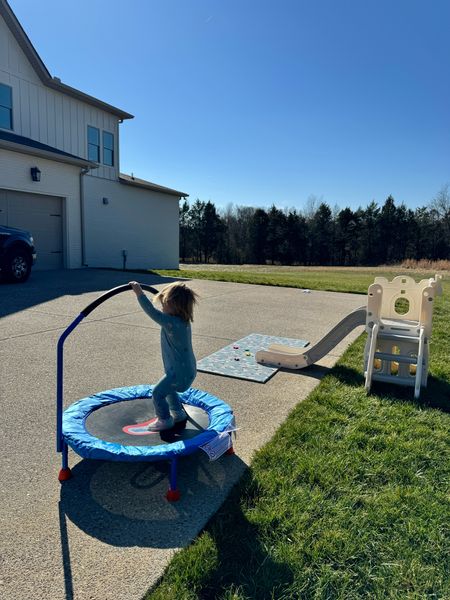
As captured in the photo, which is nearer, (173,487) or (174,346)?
(173,487)

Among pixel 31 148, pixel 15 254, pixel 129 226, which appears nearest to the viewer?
pixel 15 254

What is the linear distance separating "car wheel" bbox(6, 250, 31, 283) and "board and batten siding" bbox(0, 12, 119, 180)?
6122mm

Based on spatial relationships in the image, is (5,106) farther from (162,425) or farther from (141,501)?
(141,501)

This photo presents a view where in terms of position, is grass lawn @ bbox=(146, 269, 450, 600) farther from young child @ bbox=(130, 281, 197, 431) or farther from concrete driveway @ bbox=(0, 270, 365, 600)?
young child @ bbox=(130, 281, 197, 431)

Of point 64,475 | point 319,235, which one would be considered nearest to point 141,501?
point 64,475

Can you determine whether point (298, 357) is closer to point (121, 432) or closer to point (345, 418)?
point (345, 418)

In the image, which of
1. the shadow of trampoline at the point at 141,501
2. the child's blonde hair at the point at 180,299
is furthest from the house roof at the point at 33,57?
the shadow of trampoline at the point at 141,501

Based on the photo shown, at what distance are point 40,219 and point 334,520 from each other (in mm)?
14323

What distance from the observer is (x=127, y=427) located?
111 inches

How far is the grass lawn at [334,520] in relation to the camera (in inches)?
71.6

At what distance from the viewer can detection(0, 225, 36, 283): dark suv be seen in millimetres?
10078

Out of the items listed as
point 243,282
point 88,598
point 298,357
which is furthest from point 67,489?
point 243,282

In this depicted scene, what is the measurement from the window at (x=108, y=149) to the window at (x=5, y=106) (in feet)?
13.6

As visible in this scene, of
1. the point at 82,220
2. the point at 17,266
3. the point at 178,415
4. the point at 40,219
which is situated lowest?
the point at 178,415
